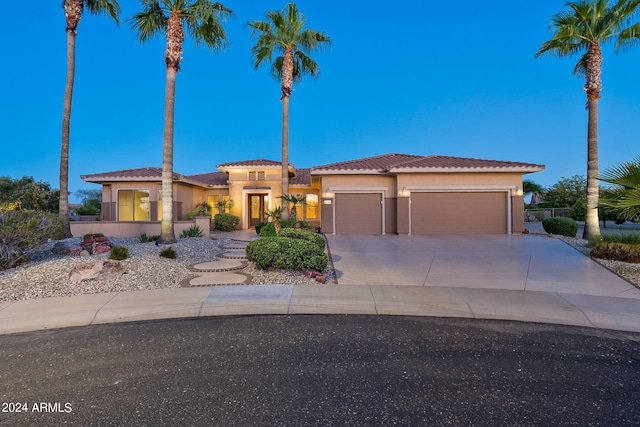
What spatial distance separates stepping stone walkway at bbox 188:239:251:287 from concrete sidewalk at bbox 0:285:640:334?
0.57m

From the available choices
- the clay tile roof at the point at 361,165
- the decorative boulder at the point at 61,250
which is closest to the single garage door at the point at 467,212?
the clay tile roof at the point at 361,165

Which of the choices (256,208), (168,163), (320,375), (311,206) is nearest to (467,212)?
(311,206)

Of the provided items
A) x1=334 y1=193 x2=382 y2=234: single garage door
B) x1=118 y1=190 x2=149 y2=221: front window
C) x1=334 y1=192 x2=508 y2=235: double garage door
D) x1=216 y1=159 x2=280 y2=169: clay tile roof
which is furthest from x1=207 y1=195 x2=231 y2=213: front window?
x1=334 y1=192 x2=508 y2=235: double garage door

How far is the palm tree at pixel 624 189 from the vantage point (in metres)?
7.70

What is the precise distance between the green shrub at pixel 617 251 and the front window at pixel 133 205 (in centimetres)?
2128

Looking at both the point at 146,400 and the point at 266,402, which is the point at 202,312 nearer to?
the point at 146,400

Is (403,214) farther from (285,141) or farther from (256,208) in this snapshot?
(256,208)

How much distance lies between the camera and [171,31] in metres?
12.3

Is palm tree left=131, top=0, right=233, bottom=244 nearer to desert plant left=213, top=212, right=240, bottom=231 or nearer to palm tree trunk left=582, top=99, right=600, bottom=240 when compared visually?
desert plant left=213, top=212, right=240, bottom=231

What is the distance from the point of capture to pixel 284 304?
19.8 ft

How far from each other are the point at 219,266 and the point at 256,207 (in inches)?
528

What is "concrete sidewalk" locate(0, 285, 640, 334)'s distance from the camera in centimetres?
536

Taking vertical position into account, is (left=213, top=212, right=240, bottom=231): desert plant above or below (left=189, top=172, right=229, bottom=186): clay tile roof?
below

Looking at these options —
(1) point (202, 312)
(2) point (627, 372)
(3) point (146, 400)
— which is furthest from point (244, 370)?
(2) point (627, 372)
